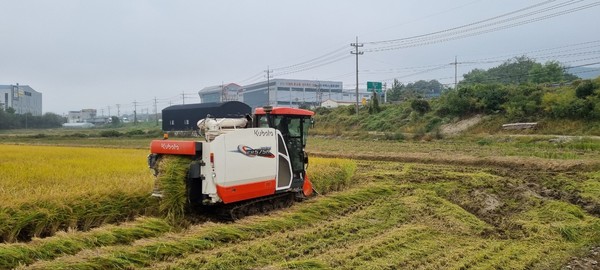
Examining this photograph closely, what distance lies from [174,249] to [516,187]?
9781 mm

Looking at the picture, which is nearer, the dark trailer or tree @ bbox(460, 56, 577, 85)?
the dark trailer

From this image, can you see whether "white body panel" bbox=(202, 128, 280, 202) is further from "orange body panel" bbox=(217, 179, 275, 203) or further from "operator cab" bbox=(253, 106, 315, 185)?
"operator cab" bbox=(253, 106, 315, 185)

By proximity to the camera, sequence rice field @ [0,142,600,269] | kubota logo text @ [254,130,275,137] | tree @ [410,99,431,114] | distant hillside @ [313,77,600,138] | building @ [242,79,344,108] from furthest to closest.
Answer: building @ [242,79,344,108] → tree @ [410,99,431,114] → distant hillside @ [313,77,600,138] → kubota logo text @ [254,130,275,137] → rice field @ [0,142,600,269]

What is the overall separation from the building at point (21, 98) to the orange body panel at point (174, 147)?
12275 centimetres

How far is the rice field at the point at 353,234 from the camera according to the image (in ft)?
19.4

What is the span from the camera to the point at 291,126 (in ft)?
32.3

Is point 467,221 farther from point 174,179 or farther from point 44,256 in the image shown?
point 44,256

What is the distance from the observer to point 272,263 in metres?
5.99

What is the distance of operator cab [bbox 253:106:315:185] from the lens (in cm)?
943

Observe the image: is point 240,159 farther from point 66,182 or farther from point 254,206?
point 66,182

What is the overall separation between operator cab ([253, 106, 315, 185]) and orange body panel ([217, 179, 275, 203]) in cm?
82

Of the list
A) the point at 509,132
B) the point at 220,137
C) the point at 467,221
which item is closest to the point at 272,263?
the point at 220,137

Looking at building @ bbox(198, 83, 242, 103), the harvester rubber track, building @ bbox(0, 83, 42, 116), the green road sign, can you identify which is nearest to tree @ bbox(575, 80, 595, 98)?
the harvester rubber track

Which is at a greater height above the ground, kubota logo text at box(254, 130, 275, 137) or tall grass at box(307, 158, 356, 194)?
kubota logo text at box(254, 130, 275, 137)
